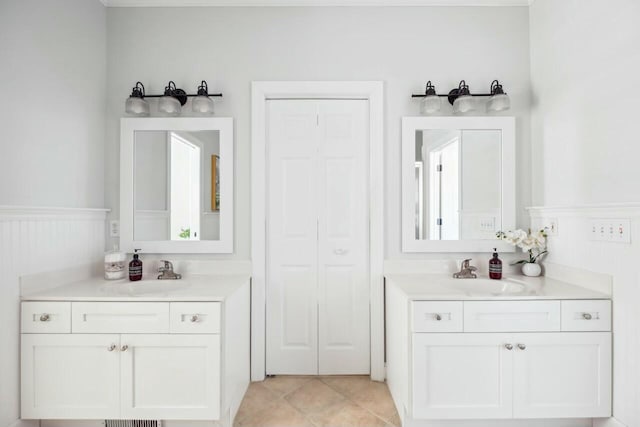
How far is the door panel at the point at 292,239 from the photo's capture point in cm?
216

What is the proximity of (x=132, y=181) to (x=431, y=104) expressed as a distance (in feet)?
6.53

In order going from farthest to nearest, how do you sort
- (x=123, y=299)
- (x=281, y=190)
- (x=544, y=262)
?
(x=281, y=190) → (x=544, y=262) → (x=123, y=299)

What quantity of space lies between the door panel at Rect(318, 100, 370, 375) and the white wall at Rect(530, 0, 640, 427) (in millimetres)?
1118

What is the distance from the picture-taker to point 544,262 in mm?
2002

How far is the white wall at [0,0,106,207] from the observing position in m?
1.50

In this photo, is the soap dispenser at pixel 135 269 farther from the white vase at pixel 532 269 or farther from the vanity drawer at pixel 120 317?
the white vase at pixel 532 269

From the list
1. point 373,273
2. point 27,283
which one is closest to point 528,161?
point 373,273

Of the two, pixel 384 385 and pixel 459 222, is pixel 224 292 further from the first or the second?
pixel 459 222

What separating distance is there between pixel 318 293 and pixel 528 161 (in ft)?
5.42

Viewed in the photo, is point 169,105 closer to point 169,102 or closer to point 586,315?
point 169,102

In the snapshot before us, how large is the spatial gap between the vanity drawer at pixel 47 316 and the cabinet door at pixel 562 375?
7.05ft

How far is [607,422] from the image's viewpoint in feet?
5.09

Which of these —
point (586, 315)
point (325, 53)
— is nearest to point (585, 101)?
point (586, 315)

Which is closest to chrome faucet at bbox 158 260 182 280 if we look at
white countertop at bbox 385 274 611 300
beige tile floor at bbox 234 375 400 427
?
beige tile floor at bbox 234 375 400 427
